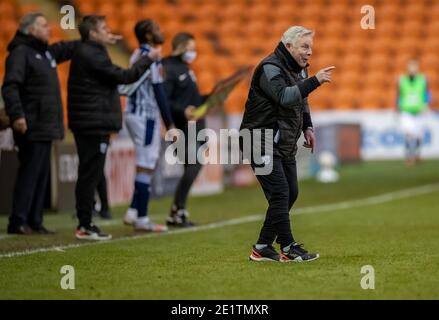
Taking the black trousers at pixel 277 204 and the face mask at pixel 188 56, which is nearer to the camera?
the black trousers at pixel 277 204

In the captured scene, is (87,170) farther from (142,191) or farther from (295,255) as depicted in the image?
(295,255)

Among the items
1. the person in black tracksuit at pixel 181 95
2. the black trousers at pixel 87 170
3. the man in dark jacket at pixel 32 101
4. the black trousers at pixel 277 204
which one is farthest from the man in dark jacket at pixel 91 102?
the black trousers at pixel 277 204

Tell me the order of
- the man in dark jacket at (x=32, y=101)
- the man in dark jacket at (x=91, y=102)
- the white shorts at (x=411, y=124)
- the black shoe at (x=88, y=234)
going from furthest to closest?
the white shorts at (x=411, y=124) → the man in dark jacket at (x=32, y=101) → the black shoe at (x=88, y=234) → the man in dark jacket at (x=91, y=102)

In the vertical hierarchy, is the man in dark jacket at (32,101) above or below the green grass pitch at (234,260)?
above

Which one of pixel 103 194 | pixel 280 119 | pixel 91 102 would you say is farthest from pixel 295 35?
pixel 103 194

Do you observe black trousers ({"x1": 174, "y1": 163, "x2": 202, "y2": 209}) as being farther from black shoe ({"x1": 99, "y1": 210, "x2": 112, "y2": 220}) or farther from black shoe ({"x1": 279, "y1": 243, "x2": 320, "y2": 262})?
black shoe ({"x1": 279, "y1": 243, "x2": 320, "y2": 262})

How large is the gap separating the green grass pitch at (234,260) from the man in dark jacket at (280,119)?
235mm

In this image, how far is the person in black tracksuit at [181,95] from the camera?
990cm

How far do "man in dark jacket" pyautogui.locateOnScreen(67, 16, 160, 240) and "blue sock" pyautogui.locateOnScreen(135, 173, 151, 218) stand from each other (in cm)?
74

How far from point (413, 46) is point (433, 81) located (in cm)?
103

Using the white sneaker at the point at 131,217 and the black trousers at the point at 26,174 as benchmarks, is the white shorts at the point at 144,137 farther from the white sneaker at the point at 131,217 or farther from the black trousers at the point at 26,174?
the black trousers at the point at 26,174

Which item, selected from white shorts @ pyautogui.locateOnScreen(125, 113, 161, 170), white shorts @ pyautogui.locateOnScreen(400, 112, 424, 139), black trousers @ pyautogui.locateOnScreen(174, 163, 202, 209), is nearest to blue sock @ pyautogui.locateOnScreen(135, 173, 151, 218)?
white shorts @ pyautogui.locateOnScreen(125, 113, 161, 170)

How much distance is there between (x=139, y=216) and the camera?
949 cm

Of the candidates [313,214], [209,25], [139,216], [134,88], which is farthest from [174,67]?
[209,25]
